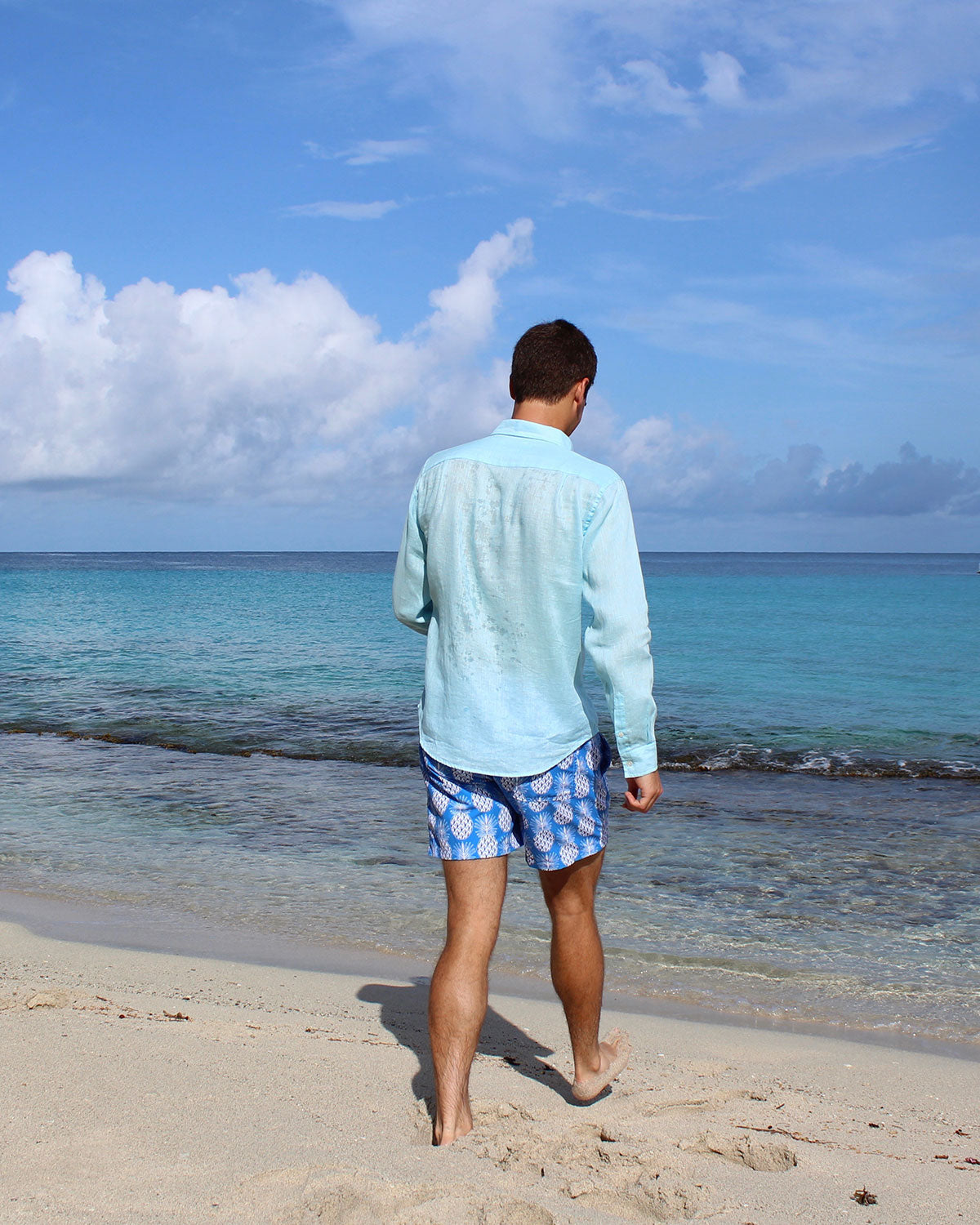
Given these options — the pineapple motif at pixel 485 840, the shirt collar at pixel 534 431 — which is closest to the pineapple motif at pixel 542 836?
the pineapple motif at pixel 485 840

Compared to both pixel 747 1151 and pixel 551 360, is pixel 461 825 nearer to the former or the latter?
pixel 747 1151

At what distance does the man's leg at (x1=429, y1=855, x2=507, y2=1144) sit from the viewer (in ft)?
8.66

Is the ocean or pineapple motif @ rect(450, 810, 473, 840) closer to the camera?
pineapple motif @ rect(450, 810, 473, 840)

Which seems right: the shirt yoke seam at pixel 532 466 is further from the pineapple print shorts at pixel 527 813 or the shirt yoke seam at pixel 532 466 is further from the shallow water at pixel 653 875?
the shallow water at pixel 653 875

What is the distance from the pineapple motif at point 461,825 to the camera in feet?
8.66

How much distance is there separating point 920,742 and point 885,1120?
933 centimetres

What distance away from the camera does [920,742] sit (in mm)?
11367

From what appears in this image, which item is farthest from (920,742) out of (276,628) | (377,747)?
(276,628)

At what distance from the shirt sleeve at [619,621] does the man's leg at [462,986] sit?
529 mm

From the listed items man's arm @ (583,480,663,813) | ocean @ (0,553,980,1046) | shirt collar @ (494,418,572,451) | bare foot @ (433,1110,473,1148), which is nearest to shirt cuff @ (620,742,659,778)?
man's arm @ (583,480,663,813)

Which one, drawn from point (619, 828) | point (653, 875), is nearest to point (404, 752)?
point (619, 828)

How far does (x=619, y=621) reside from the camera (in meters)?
2.48

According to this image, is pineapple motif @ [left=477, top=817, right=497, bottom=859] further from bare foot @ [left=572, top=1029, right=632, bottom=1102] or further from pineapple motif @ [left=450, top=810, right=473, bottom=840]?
bare foot @ [left=572, top=1029, right=632, bottom=1102]

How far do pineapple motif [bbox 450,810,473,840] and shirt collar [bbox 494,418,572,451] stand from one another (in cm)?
106
